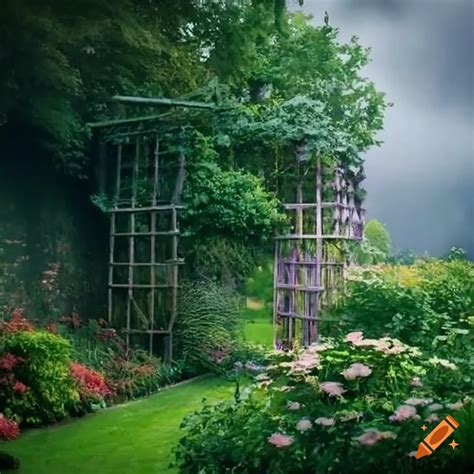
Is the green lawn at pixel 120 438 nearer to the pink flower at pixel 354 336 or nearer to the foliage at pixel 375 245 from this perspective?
the pink flower at pixel 354 336

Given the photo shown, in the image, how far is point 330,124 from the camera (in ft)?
8.72

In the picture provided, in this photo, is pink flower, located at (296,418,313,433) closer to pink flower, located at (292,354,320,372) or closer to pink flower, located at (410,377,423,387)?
pink flower, located at (292,354,320,372)

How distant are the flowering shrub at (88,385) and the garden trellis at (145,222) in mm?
174

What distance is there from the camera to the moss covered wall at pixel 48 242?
8.90ft

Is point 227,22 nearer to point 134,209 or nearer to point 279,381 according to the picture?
point 134,209

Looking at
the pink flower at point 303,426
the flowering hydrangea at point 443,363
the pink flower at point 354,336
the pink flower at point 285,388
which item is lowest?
the pink flower at point 303,426

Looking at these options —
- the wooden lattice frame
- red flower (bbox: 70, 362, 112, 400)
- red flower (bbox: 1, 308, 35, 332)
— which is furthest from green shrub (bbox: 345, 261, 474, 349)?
red flower (bbox: 1, 308, 35, 332)

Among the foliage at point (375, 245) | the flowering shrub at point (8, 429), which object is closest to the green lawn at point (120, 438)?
the flowering shrub at point (8, 429)

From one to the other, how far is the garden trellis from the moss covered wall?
0.18ft

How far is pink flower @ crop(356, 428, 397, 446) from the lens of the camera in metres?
2.34

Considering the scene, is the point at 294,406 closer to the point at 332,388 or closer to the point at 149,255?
the point at 332,388

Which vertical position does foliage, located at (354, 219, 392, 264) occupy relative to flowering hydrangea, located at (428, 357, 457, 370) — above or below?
above

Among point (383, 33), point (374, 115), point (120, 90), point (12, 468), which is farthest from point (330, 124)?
point (12, 468)

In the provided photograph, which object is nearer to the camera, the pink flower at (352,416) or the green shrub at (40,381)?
the pink flower at (352,416)
